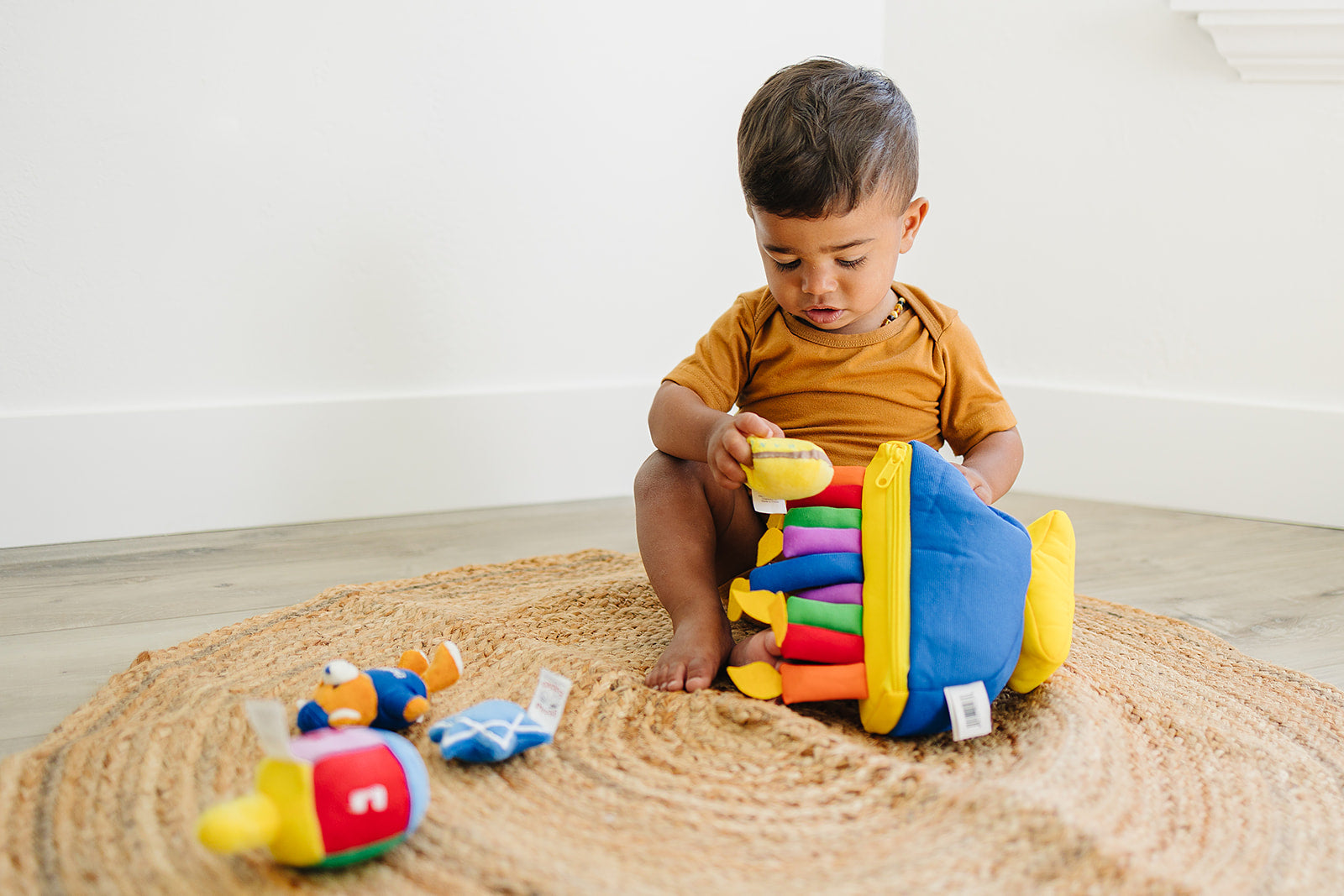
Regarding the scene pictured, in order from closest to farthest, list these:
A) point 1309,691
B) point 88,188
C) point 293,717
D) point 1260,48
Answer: point 293,717
point 1309,691
point 88,188
point 1260,48

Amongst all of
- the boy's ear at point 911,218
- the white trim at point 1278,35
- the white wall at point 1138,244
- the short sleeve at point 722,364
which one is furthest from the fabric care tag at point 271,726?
Result: the white trim at point 1278,35

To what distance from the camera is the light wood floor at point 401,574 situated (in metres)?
0.95

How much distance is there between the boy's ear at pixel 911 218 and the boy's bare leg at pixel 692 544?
27cm

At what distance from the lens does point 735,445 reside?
79cm

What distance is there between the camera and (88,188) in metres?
1.23

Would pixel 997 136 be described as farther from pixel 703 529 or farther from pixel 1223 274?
pixel 703 529

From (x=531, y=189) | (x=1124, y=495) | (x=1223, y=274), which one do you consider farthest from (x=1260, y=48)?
(x=531, y=189)

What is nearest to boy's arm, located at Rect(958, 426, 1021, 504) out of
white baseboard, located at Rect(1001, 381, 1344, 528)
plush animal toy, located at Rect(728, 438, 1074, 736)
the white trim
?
plush animal toy, located at Rect(728, 438, 1074, 736)

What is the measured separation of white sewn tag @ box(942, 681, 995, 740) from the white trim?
41.3 inches

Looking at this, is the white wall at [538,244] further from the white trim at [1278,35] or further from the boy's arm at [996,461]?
the boy's arm at [996,461]

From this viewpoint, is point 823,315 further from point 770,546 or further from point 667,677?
point 667,677

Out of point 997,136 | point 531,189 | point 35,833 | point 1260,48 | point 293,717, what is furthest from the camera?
point 997,136

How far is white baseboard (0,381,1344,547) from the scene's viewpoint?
1.27 m

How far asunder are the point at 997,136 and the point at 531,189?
2.29ft
